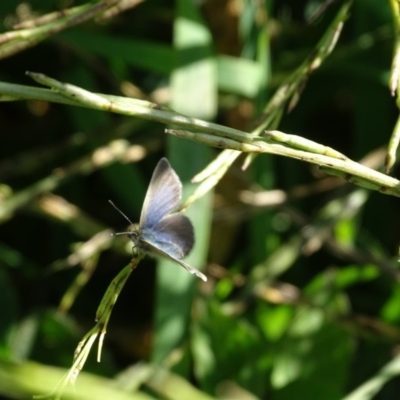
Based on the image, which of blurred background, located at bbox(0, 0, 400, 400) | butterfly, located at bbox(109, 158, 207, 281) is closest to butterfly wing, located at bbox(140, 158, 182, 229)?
butterfly, located at bbox(109, 158, 207, 281)

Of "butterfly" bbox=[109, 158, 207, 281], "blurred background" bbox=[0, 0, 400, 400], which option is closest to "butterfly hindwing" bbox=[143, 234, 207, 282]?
"butterfly" bbox=[109, 158, 207, 281]

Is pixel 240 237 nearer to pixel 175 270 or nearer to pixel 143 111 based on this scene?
pixel 175 270

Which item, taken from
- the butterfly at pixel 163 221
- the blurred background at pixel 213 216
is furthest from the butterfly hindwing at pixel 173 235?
the blurred background at pixel 213 216

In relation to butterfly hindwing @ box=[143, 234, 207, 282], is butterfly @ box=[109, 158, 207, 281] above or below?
above

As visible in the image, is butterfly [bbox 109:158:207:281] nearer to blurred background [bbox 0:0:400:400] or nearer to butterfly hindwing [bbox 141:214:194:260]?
butterfly hindwing [bbox 141:214:194:260]

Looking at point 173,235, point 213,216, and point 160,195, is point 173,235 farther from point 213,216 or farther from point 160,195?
point 213,216

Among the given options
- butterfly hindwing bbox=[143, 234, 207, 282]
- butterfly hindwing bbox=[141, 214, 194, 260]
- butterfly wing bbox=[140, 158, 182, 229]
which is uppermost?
butterfly wing bbox=[140, 158, 182, 229]

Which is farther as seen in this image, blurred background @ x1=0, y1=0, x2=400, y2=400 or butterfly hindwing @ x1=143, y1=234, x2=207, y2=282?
blurred background @ x1=0, y1=0, x2=400, y2=400
